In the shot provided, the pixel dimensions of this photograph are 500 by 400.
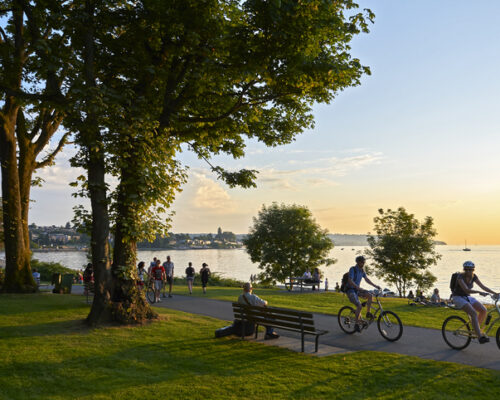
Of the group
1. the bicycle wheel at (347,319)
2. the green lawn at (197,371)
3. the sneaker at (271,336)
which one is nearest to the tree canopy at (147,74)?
the green lawn at (197,371)

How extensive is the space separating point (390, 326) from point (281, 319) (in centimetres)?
275

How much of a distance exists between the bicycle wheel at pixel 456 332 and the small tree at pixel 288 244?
35.8 meters

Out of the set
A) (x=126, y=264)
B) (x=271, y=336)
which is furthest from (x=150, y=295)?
(x=271, y=336)

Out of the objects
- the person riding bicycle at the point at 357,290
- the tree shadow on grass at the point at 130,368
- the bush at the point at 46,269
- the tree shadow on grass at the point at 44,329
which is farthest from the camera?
the bush at the point at 46,269

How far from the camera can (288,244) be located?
46125mm

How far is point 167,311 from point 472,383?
33.3 feet

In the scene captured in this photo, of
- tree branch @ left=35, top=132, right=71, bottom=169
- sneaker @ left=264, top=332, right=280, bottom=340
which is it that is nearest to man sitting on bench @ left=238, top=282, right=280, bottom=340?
sneaker @ left=264, top=332, right=280, bottom=340

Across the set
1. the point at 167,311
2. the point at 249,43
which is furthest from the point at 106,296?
the point at 249,43

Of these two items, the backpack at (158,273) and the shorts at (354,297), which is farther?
the backpack at (158,273)

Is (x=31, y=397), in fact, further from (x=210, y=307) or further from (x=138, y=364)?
(x=210, y=307)

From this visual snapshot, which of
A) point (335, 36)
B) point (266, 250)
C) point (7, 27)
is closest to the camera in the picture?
point (335, 36)

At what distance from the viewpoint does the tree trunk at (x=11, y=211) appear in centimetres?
1836

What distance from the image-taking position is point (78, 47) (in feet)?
39.7

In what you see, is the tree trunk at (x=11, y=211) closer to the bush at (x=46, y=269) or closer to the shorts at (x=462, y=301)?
the bush at (x=46, y=269)
